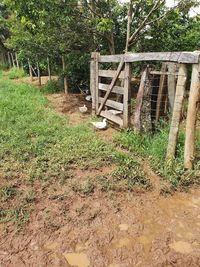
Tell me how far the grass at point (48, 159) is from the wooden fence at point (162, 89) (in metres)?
0.78

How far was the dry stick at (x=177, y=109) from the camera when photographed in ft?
13.9

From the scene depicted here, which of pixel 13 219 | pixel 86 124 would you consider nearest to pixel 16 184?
pixel 13 219

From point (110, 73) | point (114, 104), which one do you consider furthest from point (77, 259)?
point (110, 73)

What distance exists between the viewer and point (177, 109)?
438 centimetres

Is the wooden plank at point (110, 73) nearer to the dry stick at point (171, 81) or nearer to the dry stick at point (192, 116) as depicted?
the dry stick at point (171, 81)

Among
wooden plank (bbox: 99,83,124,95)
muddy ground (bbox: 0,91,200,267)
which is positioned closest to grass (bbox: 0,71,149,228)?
muddy ground (bbox: 0,91,200,267)

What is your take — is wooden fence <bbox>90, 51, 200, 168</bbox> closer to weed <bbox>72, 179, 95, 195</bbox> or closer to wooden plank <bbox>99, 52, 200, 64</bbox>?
wooden plank <bbox>99, 52, 200, 64</bbox>

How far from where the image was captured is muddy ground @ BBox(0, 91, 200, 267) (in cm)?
283

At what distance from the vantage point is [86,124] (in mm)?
6801

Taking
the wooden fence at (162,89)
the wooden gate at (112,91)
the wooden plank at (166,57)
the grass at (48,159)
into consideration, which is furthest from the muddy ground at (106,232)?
the wooden gate at (112,91)

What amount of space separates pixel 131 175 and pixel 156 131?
1.70 metres

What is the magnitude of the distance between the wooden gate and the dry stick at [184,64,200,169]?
1.87m

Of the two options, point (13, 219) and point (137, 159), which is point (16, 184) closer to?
point (13, 219)

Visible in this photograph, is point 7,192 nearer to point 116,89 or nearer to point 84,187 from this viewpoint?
point 84,187
